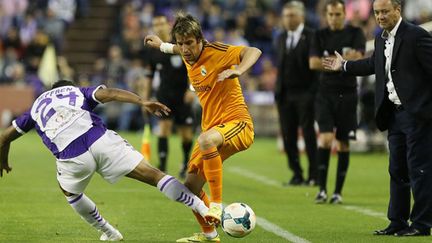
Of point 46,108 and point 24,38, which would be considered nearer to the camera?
point 46,108

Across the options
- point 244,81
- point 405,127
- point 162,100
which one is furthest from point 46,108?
point 244,81

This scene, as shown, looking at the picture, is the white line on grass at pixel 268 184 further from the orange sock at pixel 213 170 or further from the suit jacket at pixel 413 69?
the suit jacket at pixel 413 69

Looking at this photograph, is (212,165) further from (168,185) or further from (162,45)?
(162,45)

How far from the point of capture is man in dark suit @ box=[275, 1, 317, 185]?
50.7 ft

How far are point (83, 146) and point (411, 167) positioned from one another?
A: 3087mm

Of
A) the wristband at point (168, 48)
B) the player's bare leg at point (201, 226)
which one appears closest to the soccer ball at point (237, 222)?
the player's bare leg at point (201, 226)

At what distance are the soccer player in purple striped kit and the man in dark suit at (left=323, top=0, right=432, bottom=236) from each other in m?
2.12

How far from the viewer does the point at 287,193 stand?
14156 millimetres

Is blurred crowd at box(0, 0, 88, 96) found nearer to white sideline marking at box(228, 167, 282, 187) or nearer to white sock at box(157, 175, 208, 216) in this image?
white sideline marking at box(228, 167, 282, 187)

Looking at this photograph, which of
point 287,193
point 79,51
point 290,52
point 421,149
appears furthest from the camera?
point 79,51

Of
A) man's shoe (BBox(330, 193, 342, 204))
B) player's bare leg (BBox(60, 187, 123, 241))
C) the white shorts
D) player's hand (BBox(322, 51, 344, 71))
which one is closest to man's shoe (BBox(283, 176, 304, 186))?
man's shoe (BBox(330, 193, 342, 204))

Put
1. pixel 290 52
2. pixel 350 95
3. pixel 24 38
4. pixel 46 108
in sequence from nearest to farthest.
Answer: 1. pixel 46 108
2. pixel 350 95
3. pixel 290 52
4. pixel 24 38

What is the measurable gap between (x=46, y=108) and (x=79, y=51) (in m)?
24.0

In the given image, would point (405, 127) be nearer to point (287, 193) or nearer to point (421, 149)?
point (421, 149)
